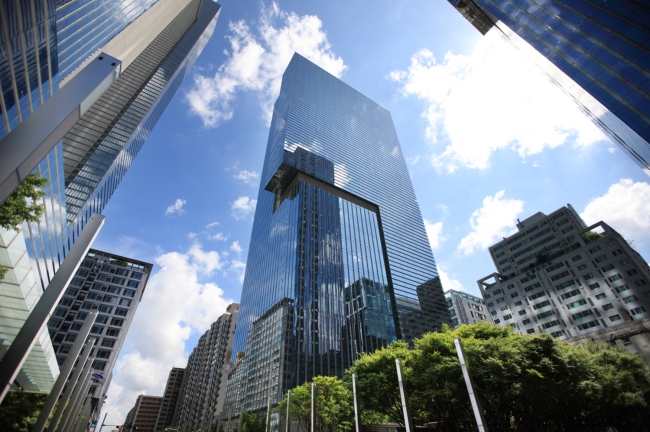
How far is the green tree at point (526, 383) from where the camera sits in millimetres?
20344

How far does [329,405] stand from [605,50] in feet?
147

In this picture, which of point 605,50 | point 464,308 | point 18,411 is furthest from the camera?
point 464,308

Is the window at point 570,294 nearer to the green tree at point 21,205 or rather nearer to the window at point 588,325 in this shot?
the window at point 588,325

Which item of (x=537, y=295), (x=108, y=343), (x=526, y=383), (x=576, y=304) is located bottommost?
(x=526, y=383)

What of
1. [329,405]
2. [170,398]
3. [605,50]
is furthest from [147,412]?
[605,50]

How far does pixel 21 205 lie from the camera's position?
11.3 m

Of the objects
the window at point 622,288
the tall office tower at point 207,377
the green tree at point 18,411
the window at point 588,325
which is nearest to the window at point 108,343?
the tall office tower at point 207,377

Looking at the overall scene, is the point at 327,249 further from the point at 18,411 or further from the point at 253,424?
the point at 18,411

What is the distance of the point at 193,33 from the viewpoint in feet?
281

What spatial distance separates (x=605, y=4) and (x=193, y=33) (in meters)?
92.9

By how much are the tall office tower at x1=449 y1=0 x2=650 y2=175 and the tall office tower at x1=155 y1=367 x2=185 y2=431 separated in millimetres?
197609

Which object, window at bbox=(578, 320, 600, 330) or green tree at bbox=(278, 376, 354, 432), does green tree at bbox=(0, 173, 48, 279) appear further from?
window at bbox=(578, 320, 600, 330)

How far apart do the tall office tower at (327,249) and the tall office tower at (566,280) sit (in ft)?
64.4

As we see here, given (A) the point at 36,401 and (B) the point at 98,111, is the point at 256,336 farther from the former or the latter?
(B) the point at 98,111
